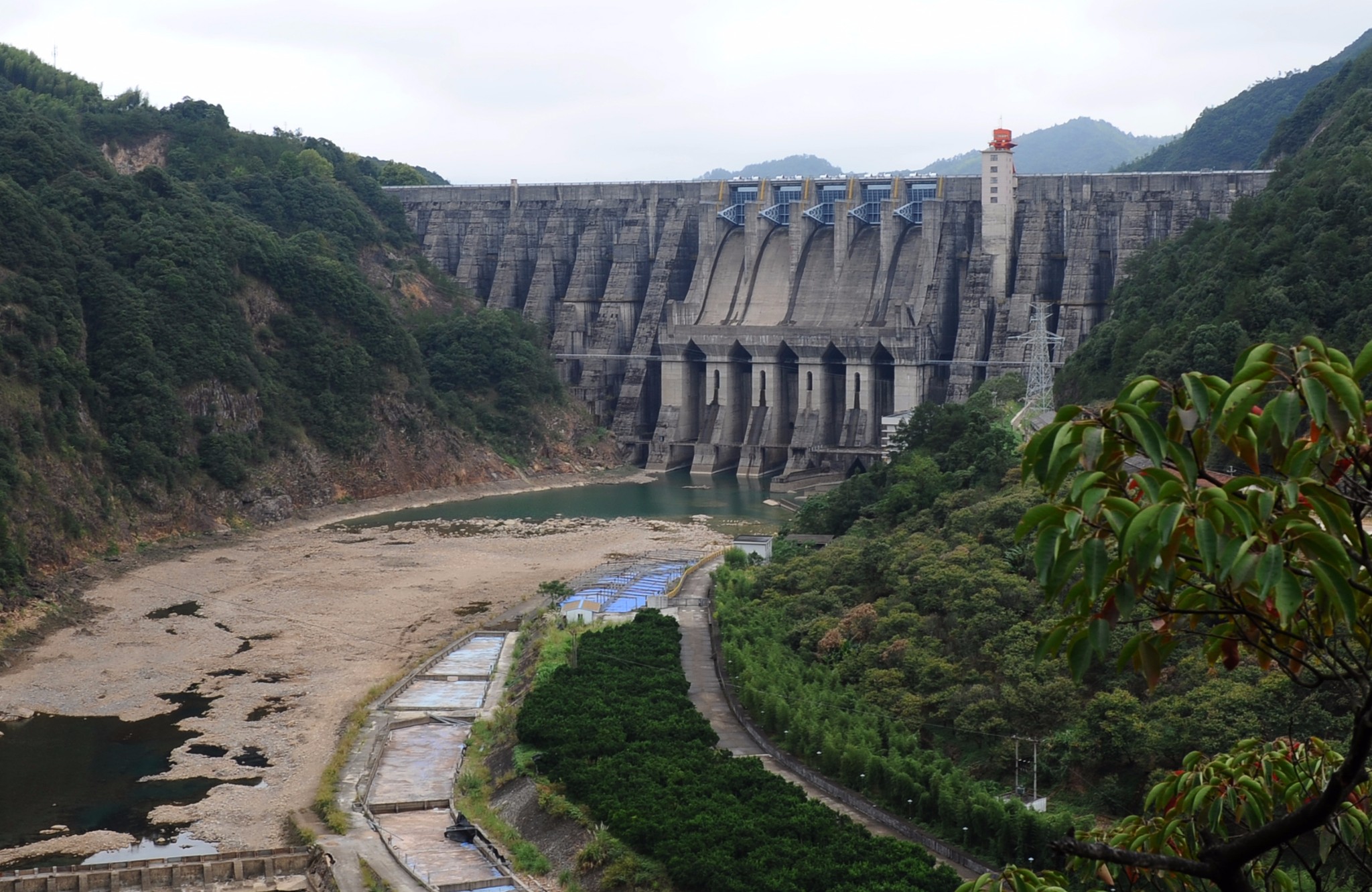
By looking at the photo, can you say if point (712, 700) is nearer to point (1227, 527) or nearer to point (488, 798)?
point (488, 798)

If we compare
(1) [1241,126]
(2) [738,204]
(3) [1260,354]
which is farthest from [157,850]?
(1) [1241,126]

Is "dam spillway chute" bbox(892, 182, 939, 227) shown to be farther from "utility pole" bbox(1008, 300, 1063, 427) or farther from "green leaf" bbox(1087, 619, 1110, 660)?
"green leaf" bbox(1087, 619, 1110, 660)

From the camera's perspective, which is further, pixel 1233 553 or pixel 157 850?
pixel 157 850

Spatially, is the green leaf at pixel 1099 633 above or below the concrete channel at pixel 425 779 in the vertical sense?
above

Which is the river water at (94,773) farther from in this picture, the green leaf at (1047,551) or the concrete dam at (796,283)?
the concrete dam at (796,283)

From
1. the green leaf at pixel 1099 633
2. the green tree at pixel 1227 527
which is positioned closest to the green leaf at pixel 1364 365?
the green tree at pixel 1227 527

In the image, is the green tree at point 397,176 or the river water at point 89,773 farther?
the green tree at point 397,176
